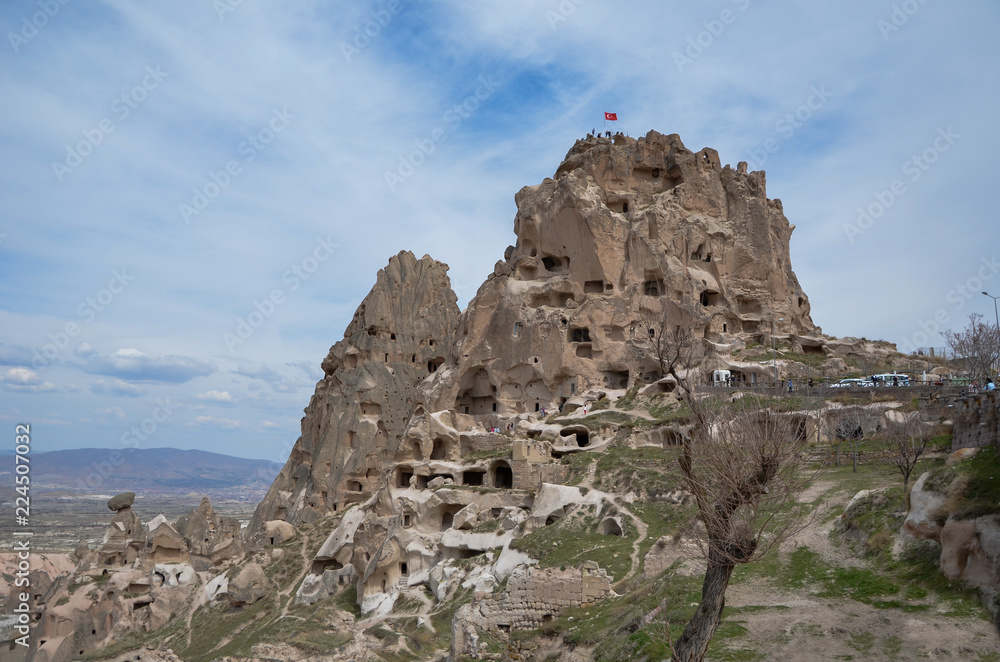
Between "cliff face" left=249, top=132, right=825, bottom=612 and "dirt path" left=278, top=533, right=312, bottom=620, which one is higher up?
"cliff face" left=249, top=132, right=825, bottom=612

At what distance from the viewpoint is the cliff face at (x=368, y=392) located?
69.9 meters

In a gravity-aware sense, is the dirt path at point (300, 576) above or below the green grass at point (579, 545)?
below

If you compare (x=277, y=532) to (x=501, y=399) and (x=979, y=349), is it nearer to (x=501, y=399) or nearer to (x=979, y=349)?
(x=501, y=399)

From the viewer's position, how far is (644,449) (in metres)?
44.5

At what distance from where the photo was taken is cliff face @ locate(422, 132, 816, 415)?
63.7 meters

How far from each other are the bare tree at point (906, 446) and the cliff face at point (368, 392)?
143ft

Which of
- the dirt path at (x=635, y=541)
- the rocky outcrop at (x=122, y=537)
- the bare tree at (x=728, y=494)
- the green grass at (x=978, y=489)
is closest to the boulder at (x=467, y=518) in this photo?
the dirt path at (x=635, y=541)

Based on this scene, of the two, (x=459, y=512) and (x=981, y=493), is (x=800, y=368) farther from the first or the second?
(x=981, y=493)

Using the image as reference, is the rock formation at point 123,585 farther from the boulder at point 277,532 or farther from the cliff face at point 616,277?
the cliff face at point 616,277

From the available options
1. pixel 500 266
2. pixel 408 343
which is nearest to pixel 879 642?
pixel 500 266

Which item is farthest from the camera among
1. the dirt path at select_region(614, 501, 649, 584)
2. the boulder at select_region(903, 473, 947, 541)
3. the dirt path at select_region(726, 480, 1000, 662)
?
the dirt path at select_region(614, 501, 649, 584)

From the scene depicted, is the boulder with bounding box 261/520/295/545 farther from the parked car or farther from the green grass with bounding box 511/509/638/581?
the parked car

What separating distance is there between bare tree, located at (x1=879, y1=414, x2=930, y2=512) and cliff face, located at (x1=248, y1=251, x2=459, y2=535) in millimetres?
43565

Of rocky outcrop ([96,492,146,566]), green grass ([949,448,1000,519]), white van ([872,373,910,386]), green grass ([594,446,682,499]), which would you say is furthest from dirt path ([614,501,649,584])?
rocky outcrop ([96,492,146,566])
